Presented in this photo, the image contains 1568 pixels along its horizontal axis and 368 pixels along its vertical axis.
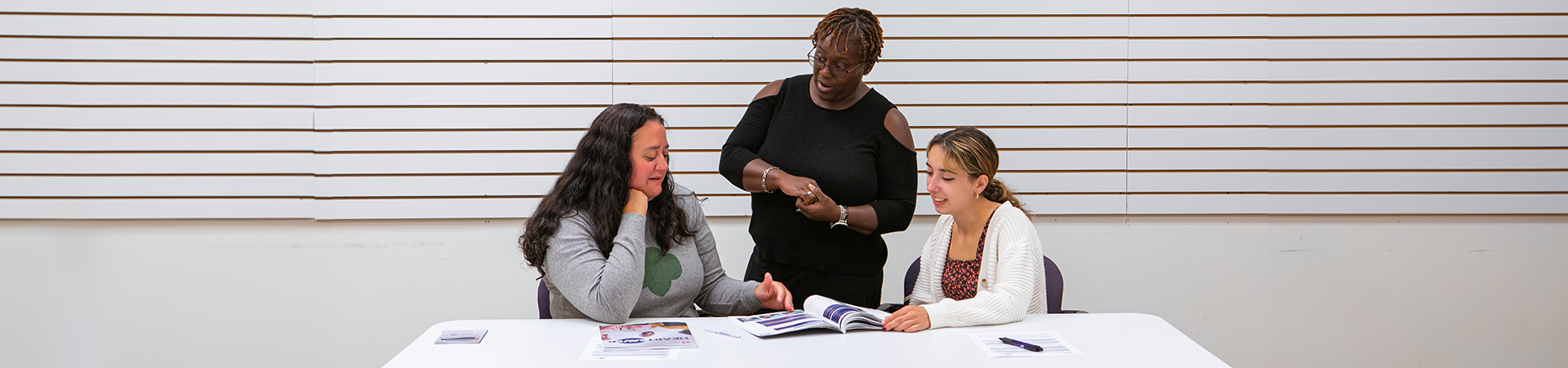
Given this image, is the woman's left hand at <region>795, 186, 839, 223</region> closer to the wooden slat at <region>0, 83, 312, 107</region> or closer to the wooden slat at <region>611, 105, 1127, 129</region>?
the wooden slat at <region>611, 105, 1127, 129</region>

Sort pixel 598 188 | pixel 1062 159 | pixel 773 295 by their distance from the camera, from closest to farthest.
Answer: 1. pixel 598 188
2. pixel 773 295
3. pixel 1062 159

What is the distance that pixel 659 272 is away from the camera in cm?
243

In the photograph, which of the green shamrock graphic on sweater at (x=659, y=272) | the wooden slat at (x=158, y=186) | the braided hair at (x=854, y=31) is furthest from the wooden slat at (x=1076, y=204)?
the wooden slat at (x=158, y=186)

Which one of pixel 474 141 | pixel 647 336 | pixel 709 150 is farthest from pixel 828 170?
pixel 474 141

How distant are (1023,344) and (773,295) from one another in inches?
28.1

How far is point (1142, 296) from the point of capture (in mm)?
3883

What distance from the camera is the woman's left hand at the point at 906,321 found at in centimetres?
218

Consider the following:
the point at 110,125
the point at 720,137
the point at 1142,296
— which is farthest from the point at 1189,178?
the point at 110,125

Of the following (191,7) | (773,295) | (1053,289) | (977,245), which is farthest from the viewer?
(191,7)

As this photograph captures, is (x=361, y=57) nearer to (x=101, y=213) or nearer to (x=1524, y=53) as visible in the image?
(x=101, y=213)

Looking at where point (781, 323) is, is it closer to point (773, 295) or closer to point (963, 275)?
point (773, 295)

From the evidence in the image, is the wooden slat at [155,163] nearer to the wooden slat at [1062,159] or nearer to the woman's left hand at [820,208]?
the woman's left hand at [820,208]

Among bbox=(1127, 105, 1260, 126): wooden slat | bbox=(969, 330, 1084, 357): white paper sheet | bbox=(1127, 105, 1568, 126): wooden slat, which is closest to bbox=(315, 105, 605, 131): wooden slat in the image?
bbox=(969, 330, 1084, 357): white paper sheet

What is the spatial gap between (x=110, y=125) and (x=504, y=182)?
5.29 ft
